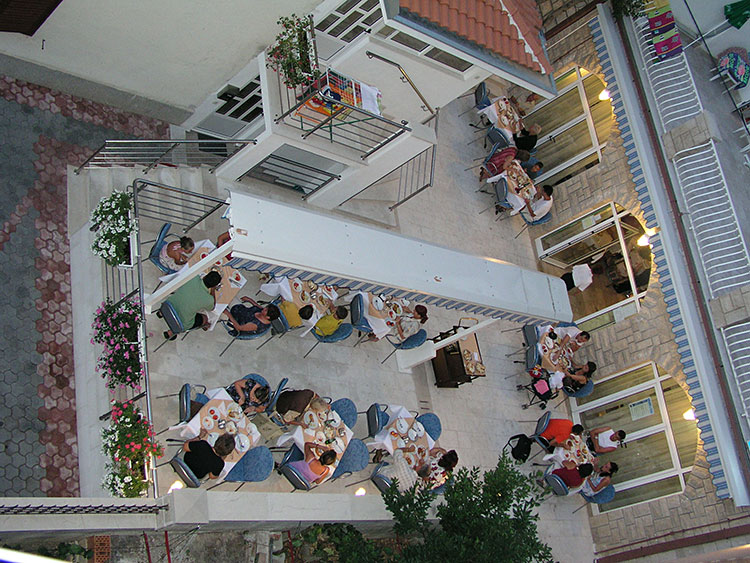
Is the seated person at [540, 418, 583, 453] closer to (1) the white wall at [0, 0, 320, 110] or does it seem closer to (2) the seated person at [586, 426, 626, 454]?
(2) the seated person at [586, 426, 626, 454]

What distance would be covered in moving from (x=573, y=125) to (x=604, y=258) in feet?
8.43

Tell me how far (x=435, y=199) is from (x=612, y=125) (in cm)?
361

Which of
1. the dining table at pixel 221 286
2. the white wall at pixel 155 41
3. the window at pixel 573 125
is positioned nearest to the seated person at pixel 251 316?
the dining table at pixel 221 286

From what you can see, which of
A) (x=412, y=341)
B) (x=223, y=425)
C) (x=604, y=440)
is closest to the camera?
(x=223, y=425)

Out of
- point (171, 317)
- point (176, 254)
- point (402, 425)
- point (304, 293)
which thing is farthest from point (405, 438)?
point (176, 254)

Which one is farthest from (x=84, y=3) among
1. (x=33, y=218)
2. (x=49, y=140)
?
(x=33, y=218)

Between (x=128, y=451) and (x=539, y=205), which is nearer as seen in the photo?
(x=128, y=451)

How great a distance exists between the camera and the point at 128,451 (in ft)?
30.3

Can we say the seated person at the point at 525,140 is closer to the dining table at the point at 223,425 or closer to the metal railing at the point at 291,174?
the metal railing at the point at 291,174

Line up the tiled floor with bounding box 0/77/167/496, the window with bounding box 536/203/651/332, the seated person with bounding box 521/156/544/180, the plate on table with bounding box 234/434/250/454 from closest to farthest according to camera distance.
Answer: the plate on table with bounding box 234/434/250/454 → the tiled floor with bounding box 0/77/167/496 → the window with bounding box 536/203/651/332 → the seated person with bounding box 521/156/544/180

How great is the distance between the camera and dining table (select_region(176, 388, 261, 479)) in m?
9.55

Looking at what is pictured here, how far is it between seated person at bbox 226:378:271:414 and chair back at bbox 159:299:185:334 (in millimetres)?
912

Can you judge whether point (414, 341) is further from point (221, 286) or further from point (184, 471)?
point (184, 471)

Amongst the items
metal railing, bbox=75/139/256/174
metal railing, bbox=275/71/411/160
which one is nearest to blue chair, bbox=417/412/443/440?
metal railing, bbox=275/71/411/160
